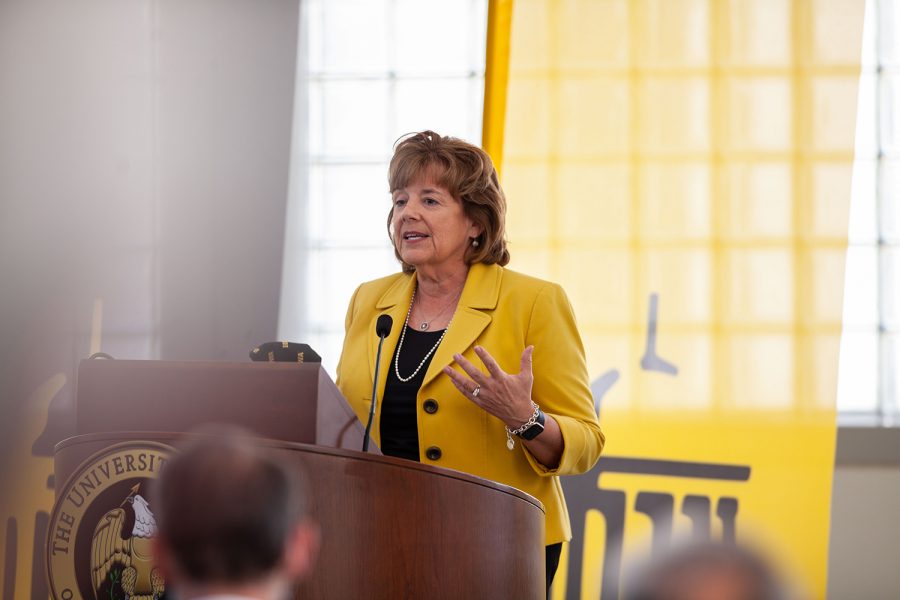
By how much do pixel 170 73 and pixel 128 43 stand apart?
27cm

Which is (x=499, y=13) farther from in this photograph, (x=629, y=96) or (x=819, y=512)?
(x=819, y=512)

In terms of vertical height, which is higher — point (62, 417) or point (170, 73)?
point (170, 73)

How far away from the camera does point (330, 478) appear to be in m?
1.68

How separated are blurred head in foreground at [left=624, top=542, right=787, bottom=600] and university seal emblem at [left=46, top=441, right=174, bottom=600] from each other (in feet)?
3.30

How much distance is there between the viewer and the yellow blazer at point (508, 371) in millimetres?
2383

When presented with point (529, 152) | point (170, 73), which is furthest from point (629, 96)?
point (170, 73)

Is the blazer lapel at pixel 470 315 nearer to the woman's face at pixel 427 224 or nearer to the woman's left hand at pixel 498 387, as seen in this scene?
the woman's face at pixel 427 224

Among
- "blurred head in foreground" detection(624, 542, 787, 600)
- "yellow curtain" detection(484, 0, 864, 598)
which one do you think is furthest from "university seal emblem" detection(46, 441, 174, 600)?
"yellow curtain" detection(484, 0, 864, 598)

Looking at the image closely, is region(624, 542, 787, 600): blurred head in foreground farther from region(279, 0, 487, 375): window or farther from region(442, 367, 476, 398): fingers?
region(279, 0, 487, 375): window

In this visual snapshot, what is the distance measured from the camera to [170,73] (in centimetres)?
493

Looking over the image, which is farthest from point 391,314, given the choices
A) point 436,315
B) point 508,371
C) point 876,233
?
point 876,233

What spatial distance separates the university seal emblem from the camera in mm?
1659

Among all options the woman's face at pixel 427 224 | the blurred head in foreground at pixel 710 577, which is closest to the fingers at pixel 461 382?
the woman's face at pixel 427 224

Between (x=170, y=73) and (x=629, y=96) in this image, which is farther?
(x=170, y=73)
